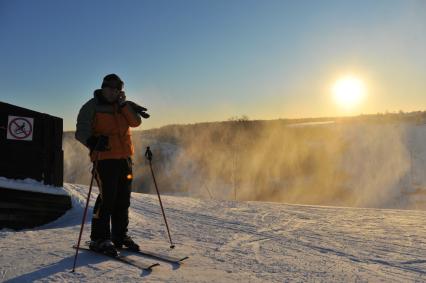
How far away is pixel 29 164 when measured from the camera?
25.7ft

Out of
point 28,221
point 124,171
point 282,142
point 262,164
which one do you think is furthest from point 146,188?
point 124,171

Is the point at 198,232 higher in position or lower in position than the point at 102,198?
lower

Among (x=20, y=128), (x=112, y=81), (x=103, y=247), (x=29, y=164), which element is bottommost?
(x=103, y=247)

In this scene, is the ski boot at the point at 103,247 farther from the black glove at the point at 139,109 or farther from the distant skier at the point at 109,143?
the black glove at the point at 139,109

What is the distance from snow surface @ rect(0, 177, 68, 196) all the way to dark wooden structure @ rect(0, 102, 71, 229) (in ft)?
0.07

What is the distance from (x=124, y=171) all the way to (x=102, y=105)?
0.82 meters

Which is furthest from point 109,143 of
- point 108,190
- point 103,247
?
point 103,247

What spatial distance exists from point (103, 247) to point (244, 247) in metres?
1.86

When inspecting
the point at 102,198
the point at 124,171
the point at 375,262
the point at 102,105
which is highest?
the point at 102,105

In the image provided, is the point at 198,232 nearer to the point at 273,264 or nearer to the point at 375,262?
the point at 273,264

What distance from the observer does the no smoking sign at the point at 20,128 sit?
7.58 meters

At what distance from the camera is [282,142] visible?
31672 mm

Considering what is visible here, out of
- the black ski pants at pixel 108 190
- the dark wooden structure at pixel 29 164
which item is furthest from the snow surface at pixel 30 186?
the black ski pants at pixel 108 190

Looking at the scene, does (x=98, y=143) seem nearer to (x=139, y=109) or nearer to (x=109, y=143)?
(x=109, y=143)
